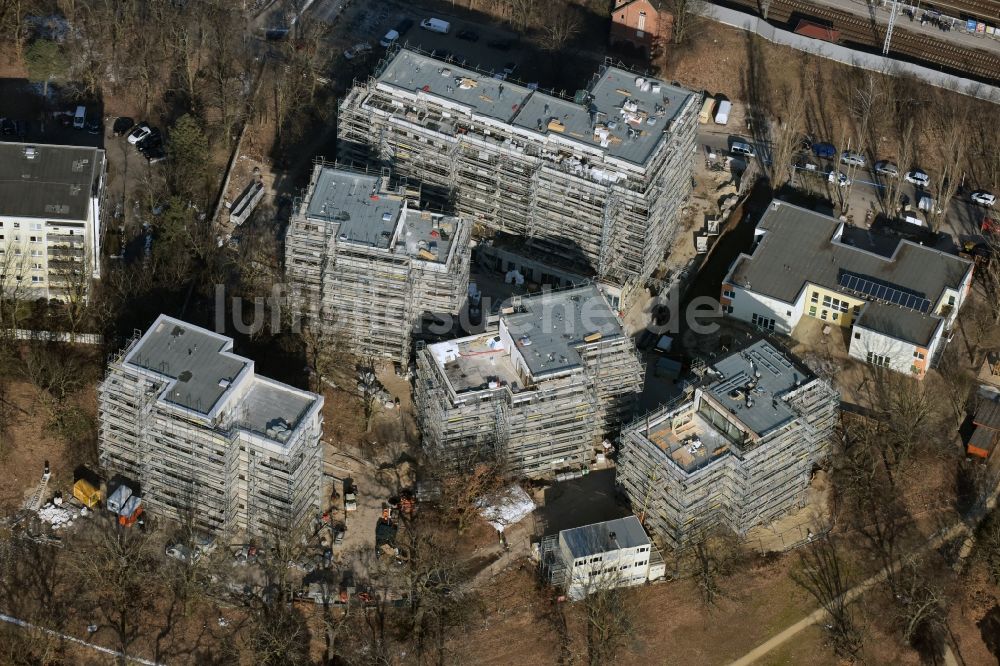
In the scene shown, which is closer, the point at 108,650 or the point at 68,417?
the point at 108,650

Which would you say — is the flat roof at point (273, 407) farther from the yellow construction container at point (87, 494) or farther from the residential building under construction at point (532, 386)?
the yellow construction container at point (87, 494)

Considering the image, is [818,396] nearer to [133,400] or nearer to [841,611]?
[841,611]

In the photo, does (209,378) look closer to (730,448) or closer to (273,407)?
(273,407)

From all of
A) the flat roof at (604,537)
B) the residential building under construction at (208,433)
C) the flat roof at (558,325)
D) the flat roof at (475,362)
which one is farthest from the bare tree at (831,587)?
the residential building under construction at (208,433)

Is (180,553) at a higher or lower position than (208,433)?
lower

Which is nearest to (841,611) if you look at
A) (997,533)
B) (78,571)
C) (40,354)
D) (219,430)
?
(997,533)

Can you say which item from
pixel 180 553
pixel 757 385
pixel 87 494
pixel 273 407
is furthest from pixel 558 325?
pixel 87 494
